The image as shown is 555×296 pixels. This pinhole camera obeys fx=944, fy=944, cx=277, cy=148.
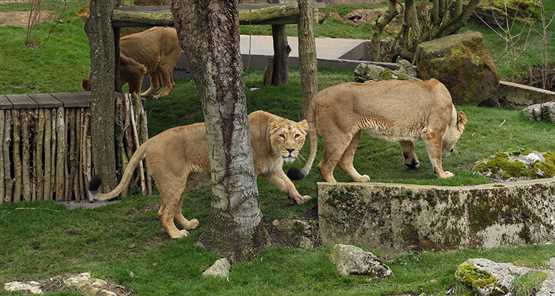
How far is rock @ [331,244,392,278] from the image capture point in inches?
332

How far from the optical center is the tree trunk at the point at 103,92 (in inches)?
436

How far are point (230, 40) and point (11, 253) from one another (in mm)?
3114

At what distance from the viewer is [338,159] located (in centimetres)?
1052

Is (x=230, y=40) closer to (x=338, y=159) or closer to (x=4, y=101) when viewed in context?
(x=338, y=159)

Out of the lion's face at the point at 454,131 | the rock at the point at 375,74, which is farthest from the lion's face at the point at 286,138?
the rock at the point at 375,74

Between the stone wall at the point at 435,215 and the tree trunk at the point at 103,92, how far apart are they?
114 inches

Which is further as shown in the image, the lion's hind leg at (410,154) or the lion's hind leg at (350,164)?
the lion's hind leg at (410,154)

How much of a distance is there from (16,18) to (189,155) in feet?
41.0

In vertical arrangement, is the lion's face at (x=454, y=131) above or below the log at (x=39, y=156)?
above

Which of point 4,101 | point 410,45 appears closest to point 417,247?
point 4,101

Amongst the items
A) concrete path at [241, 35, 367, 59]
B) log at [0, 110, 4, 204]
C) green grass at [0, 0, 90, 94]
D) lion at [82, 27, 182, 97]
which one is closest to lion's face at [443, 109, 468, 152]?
log at [0, 110, 4, 204]

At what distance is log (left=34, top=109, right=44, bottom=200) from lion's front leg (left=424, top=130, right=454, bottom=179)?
177 inches

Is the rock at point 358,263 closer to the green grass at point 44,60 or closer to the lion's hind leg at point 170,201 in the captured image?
the lion's hind leg at point 170,201

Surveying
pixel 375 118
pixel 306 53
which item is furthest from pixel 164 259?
pixel 306 53
